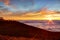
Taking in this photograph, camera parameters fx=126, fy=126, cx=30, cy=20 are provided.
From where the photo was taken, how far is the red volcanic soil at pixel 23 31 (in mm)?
1308

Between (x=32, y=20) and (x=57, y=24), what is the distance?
0.27 meters

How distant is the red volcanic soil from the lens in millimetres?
1308

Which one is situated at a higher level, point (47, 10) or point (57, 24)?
point (47, 10)

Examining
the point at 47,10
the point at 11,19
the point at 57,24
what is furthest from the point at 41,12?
the point at 11,19

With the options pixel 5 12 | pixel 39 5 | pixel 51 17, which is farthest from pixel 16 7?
pixel 51 17

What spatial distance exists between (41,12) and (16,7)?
267 mm

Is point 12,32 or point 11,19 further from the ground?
point 11,19

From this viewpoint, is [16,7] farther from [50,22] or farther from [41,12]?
[50,22]

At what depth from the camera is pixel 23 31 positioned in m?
1.32

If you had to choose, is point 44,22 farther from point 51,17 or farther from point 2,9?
point 2,9

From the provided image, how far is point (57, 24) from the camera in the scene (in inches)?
52.1

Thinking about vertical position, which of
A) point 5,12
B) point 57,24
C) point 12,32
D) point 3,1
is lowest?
point 12,32

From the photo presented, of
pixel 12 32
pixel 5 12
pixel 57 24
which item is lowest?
pixel 12 32

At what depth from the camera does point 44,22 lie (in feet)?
4.34
